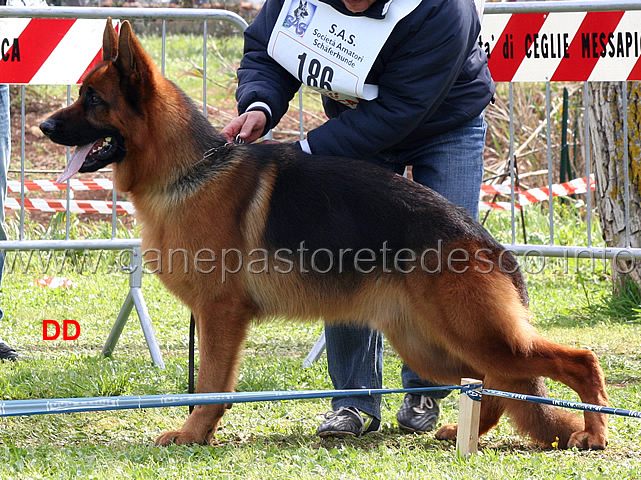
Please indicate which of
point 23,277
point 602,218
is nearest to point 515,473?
point 602,218

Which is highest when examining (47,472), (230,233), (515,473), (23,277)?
(230,233)

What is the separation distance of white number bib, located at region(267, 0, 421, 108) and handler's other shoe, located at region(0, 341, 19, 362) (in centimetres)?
281

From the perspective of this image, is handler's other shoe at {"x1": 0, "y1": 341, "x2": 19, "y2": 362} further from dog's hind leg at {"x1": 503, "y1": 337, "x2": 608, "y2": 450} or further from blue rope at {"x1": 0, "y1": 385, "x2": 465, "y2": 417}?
dog's hind leg at {"x1": 503, "y1": 337, "x2": 608, "y2": 450}

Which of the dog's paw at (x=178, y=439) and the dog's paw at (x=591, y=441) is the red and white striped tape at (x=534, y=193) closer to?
the dog's paw at (x=591, y=441)

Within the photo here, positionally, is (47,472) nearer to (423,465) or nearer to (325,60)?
(423,465)

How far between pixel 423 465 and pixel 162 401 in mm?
1096

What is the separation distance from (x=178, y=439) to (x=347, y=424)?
820 millimetres

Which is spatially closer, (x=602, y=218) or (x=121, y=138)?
(x=121, y=138)

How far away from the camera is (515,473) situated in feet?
10.1

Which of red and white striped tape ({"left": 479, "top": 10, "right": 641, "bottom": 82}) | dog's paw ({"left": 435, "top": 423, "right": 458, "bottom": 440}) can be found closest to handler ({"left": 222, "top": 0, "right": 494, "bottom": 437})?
dog's paw ({"left": 435, "top": 423, "right": 458, "bottom": 440})

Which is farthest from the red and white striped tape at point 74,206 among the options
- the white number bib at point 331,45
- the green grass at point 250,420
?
the white number bib at point 331,45

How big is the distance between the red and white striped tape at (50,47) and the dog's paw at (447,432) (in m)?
3.30

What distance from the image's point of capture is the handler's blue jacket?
3.62 m

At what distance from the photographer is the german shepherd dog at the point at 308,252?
3381 millimetres
